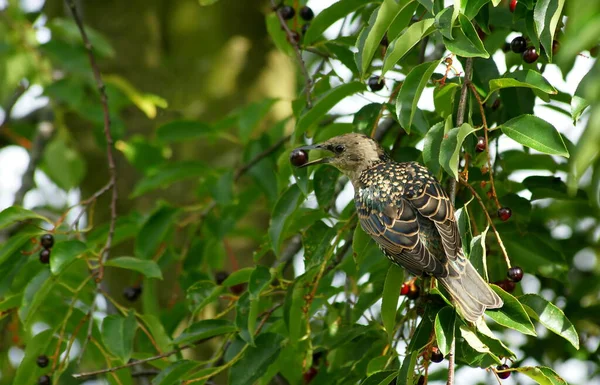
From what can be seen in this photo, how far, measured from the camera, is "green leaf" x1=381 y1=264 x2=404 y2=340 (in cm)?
293

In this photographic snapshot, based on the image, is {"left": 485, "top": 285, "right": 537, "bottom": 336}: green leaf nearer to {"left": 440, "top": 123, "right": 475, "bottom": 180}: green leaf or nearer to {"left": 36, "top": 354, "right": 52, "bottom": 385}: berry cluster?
{"left": 440, "top": 123, "right": 475, "bottom": 180}: green leaf

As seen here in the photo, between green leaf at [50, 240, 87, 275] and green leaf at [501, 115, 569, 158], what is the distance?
1626 millimetres

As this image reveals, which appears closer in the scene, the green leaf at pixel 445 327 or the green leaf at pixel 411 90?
the green leaf at pixel 445 327

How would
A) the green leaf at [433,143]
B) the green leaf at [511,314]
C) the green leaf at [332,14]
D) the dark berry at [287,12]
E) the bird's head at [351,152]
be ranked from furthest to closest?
the dark berry at [287,12] → the bird's head at [351,152] → the green leaf at [332,14] → the green leaf at [433,143] → the green leaf at [511,314]

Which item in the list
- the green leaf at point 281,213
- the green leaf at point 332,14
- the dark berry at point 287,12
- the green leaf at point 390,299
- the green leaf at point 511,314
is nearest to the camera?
the green leaf at point 511,314

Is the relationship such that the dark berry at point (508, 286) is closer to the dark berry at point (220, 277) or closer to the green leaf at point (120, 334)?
the green leaf at point (120, 334)

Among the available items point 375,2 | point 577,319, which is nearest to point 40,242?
point 375,2

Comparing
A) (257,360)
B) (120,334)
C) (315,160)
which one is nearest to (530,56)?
(315,160)

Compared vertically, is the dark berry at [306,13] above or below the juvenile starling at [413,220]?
above

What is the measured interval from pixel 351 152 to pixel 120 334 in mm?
1214

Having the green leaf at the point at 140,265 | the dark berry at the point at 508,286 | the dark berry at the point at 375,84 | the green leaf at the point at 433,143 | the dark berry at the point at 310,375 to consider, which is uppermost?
the green leaf at the point at 433,143

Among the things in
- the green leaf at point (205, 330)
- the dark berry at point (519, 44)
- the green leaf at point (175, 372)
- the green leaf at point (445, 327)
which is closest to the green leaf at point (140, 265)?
the green leaf at point (205, 330)

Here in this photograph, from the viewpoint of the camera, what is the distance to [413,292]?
326 centimetres

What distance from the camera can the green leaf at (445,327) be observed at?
2.43m
